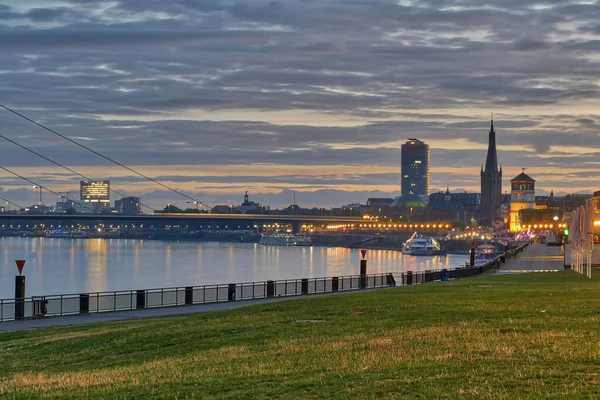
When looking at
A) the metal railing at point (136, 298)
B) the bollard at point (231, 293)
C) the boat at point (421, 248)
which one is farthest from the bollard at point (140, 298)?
the boat at point (421, 248)

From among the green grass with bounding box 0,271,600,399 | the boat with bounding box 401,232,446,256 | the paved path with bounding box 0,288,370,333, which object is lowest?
the boat with bounding box 401,232,446,256

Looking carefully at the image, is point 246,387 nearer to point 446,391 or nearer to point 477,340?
point 446,391

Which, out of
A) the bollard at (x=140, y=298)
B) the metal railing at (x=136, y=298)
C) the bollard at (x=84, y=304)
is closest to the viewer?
the metal railing at (x=136, y=298)

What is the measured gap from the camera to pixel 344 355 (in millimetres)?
13945

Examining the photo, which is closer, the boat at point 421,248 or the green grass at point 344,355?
the green grass at point 344,355

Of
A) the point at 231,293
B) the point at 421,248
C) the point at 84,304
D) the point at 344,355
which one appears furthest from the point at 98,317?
the point at 421,248

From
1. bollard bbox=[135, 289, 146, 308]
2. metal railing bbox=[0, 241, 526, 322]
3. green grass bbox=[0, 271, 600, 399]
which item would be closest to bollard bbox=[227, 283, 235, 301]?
metal railing bbox=[0, 241, 526, 322]

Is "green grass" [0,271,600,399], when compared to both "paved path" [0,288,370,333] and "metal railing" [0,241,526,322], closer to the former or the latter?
"paved path" [0,288,370,333]

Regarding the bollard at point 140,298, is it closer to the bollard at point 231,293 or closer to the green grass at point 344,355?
the bollard at point 231,293

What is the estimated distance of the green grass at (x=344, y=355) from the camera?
11.0 meters

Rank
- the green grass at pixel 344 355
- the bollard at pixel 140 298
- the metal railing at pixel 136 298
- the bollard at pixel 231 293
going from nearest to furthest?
1. the green grass at pixel 344 355
2. the metal railing at pixel 136 298
3. the bollard at pixel 140 298
4. the bollard at pixel 231 293

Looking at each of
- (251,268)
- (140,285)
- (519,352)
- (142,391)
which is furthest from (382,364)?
(251,268)

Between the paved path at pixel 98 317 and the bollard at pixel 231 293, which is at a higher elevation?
the bollard at pixel 231 293

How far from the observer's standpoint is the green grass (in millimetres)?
11039
